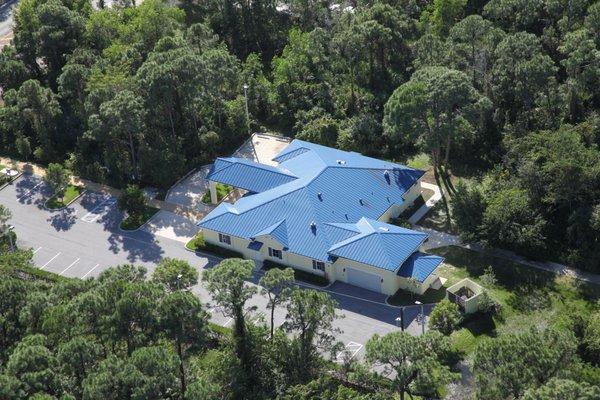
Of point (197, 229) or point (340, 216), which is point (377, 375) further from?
point (197, 229)

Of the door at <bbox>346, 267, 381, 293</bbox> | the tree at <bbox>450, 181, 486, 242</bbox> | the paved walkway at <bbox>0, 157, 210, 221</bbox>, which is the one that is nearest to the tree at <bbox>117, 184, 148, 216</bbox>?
the paved walkway at <bbox>0, 157, 210, 221</bbox>

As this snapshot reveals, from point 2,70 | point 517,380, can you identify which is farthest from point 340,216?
point 2,70

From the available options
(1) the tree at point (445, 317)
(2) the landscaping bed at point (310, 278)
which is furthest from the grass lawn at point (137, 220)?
(1) the tree at point (445, 317)

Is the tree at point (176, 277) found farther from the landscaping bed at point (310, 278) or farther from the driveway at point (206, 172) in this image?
the driveway at point (206, 172)

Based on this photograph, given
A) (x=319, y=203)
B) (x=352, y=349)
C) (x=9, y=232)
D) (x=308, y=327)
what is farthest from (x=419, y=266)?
(x=9, y=232)

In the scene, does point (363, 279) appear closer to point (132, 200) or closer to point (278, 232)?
point (278, 232)

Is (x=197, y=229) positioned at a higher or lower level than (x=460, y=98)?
lower
